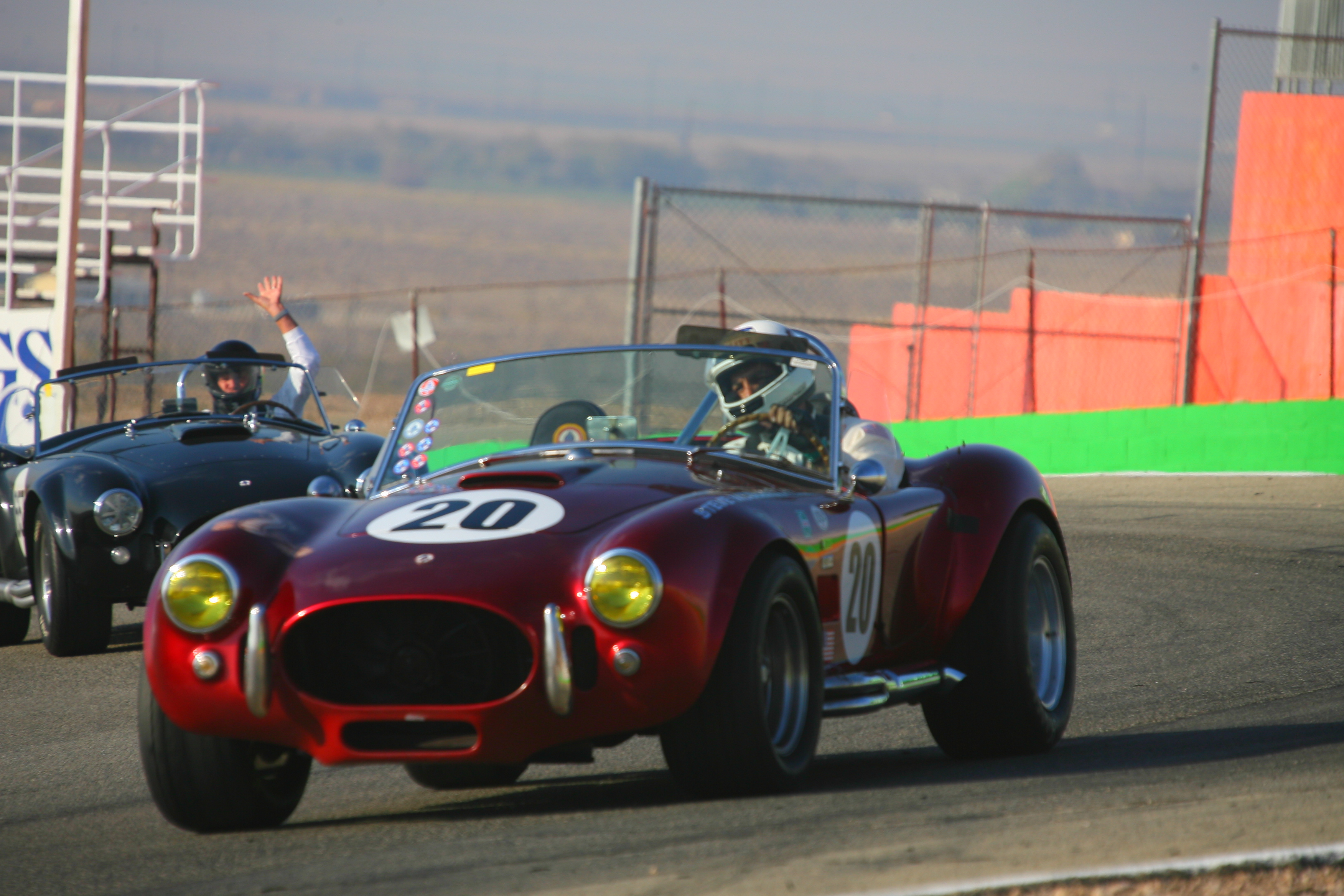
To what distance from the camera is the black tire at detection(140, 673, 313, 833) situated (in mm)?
4094

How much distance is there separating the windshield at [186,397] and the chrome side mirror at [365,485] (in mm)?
4081

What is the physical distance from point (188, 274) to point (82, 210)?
24500 millimetres

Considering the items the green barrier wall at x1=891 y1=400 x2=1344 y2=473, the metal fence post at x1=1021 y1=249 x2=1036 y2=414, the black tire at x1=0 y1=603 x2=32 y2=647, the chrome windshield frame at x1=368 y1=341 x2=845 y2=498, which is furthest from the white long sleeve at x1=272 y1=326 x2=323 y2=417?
the metal fence post at x1=1021 y1=249 x2=1036 y2=414

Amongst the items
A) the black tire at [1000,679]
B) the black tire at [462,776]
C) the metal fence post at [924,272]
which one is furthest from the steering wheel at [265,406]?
the metal fence post at [924,272]

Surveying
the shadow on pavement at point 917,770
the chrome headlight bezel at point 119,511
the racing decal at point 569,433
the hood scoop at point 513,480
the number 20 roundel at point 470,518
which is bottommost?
the shadow on pavement at point 917,770

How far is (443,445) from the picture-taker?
17.1 ft

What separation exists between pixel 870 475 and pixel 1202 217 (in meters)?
13.3

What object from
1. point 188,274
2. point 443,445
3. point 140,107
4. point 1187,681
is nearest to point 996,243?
point 140,107

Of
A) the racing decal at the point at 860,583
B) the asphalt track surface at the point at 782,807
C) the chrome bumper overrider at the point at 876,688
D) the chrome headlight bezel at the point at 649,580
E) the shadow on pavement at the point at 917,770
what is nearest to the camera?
the asphalt track surface at the point at 782,807

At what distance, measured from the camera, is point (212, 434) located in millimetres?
8547

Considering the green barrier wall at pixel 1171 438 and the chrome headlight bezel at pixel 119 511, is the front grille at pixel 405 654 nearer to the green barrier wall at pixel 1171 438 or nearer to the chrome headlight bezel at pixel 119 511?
the chrome headlight bezel at pixel 119 511

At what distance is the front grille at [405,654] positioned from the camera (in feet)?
12.9

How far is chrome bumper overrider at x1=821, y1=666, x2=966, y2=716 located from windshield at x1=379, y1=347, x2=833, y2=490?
0.67 m

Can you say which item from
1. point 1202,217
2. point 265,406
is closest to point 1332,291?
point 1202,217
